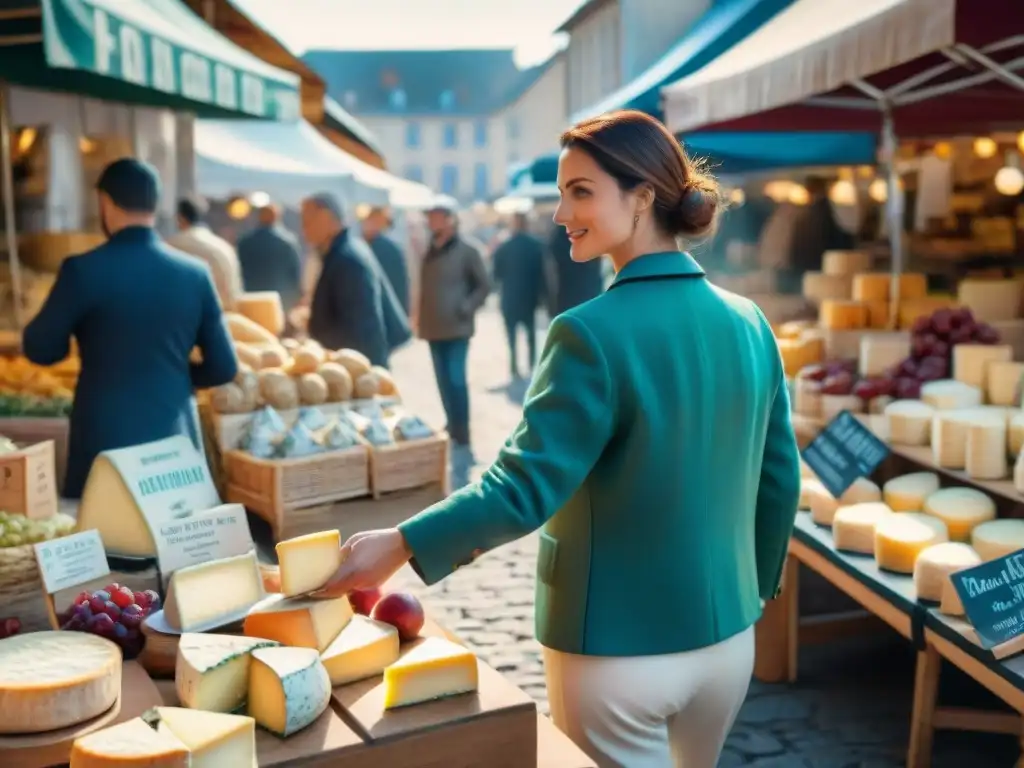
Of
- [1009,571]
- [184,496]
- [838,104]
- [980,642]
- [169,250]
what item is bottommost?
[980,642]

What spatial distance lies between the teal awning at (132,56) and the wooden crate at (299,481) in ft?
5.28

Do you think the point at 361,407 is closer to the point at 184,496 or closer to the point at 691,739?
the point at 184,496

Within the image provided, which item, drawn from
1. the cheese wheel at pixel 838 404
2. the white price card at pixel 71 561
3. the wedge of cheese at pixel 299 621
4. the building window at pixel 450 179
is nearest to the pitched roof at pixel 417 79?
the building window at pixel 450 179

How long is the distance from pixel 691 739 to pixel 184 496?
136 centimetres

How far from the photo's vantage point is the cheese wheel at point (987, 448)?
13.9ft

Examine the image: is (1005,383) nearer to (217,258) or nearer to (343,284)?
(343,284)

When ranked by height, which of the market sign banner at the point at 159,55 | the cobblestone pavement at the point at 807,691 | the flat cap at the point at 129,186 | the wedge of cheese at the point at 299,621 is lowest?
the cobblestone pavement at the point at 807,691

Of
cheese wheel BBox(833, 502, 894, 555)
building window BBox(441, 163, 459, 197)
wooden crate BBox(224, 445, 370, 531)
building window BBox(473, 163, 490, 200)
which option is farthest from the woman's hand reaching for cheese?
building window BBox(441, 163, 459, 197)

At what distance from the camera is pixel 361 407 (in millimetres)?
5137

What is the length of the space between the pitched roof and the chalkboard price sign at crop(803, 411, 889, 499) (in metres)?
64.5

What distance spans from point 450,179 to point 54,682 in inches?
2555

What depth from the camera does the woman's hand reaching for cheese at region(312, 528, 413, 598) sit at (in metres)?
2.04

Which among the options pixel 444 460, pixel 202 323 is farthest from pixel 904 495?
pixel 202 323

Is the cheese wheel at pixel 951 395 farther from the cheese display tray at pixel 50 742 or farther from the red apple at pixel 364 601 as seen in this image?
the cheese display tray at pixel 50 742
